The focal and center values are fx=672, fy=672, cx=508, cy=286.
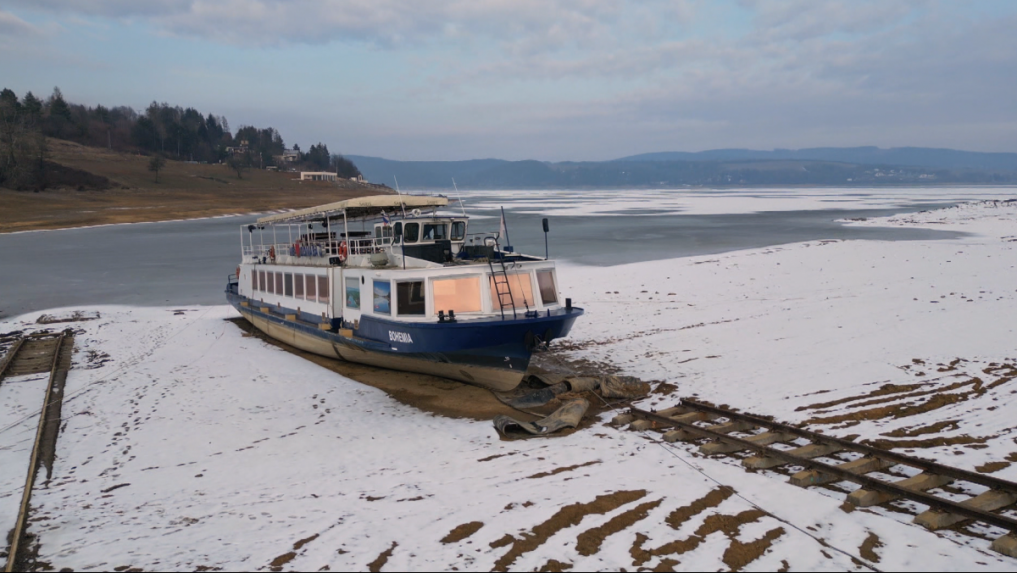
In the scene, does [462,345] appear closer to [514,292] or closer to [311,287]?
[514,292]

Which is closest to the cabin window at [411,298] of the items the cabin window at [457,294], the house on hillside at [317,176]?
the cabin window at [457,294]

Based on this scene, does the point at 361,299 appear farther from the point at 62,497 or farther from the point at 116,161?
the point at 116,161

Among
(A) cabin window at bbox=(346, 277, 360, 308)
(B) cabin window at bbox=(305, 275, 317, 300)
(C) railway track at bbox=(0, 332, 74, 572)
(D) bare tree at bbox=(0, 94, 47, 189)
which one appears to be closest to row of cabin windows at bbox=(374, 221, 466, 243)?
(A) cabin window at bbox=(346, 277, 360, 308)

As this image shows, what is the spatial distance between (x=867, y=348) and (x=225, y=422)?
46.0 feet

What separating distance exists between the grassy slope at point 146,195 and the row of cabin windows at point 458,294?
198 ft

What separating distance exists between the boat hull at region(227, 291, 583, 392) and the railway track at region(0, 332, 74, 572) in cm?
613

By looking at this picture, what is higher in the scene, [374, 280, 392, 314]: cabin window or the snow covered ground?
[374, 280, 392, 314]: cabin window

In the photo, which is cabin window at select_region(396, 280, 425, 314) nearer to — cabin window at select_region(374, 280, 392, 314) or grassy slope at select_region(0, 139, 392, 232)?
cabin window at select_region(374, 280, 392, 314)

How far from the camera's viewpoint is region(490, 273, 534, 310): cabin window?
567 inches

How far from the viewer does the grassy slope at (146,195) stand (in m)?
69.7

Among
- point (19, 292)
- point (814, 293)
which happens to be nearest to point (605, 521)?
point (814, 293)

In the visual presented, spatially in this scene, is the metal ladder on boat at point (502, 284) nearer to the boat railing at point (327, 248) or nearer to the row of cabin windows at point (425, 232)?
the row of cabin windows at point (425, 232)

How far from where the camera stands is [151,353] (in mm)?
18875

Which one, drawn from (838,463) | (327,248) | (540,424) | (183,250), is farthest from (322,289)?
(183,250)
